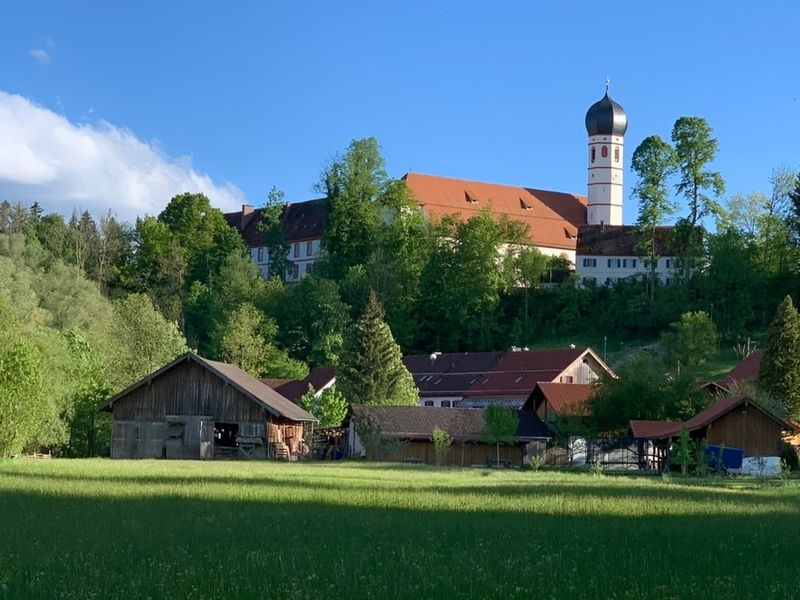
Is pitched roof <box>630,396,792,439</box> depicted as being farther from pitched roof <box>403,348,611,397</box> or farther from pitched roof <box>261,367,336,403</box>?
pitched roof <box>261,367,336,403</box>

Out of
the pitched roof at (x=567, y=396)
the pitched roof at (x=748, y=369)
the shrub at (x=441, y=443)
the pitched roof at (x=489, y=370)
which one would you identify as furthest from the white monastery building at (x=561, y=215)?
the shrub at (x=441, y=443)

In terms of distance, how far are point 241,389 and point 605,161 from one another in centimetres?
8295

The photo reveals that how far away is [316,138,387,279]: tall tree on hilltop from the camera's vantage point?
126500mm

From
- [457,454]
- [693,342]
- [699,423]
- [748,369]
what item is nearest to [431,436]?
[457,454]

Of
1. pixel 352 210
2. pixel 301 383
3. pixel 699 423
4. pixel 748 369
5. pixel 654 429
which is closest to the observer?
pixel 699 423

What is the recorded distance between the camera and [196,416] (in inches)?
2940

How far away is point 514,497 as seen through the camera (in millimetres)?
36625

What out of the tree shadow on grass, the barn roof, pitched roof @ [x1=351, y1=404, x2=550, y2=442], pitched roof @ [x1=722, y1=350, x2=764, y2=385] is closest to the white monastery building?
pitched roof @ [x1=722, y1=350, x2=764, y2=385]

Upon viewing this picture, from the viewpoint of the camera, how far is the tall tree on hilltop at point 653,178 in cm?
11350

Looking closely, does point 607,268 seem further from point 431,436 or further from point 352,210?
point 431,436

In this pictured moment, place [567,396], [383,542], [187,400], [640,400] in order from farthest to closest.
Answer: [567,396]
[640,400]
[187,400]
[383,542]

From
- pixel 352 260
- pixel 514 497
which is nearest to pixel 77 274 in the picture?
pixel 352 260

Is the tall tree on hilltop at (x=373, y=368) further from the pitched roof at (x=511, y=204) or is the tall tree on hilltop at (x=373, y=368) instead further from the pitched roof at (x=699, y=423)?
the pitched roof at (x=511, y=204)

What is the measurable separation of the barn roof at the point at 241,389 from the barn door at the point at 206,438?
107 inches
